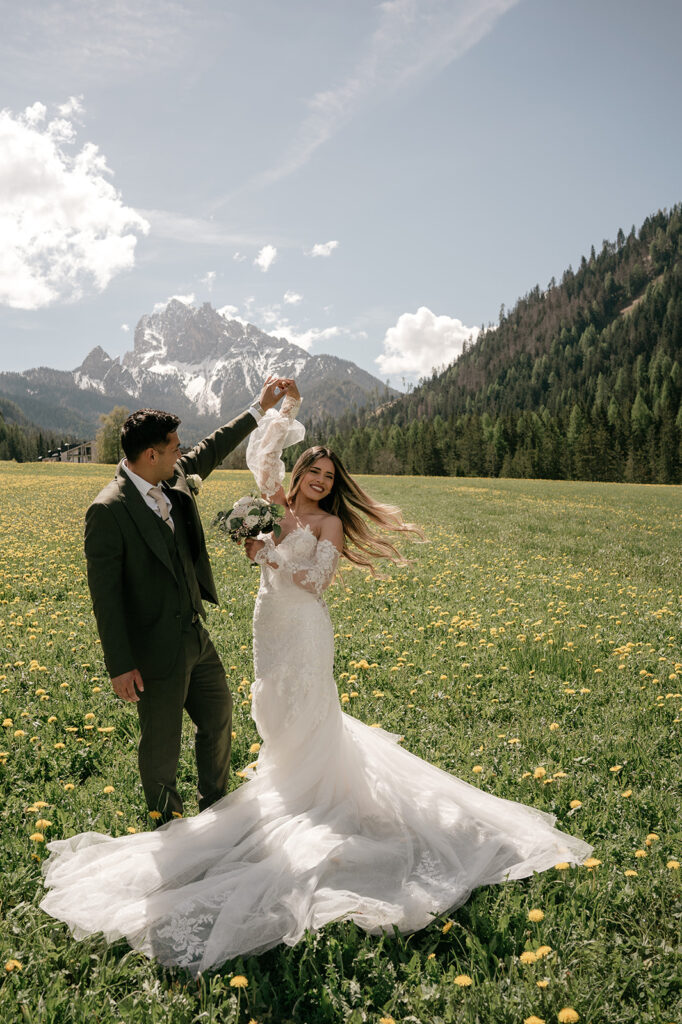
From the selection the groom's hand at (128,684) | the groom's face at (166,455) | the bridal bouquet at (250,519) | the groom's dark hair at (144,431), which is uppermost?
the groom's dark hair at (144,431)

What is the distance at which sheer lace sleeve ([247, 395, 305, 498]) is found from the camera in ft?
17.4

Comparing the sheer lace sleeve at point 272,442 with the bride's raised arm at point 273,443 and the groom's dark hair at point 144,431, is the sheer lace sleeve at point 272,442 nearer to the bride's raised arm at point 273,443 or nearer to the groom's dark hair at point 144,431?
the bride's raised arm at point 273,443

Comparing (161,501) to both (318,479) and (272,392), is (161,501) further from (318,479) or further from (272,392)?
(272,392)

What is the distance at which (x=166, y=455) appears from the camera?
4340 mm

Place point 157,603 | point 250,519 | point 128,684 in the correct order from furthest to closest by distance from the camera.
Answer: point 250,519 < point 157,603 < point 128,684

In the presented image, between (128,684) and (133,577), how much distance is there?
2.37 ft

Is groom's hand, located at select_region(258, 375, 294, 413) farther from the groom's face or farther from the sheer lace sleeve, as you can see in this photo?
the groom's face

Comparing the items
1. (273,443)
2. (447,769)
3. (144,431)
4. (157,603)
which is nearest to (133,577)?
(157,603)

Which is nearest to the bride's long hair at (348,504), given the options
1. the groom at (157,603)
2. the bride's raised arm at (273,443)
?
the bride's raised arm at (273,443)

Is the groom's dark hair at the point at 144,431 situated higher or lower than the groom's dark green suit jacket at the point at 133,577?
higher

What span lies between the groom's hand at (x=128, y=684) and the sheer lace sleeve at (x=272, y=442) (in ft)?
6.15

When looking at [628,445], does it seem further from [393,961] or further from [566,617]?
[393,961]

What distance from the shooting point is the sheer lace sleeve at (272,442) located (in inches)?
208

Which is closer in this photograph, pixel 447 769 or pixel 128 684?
pixel 128 684
